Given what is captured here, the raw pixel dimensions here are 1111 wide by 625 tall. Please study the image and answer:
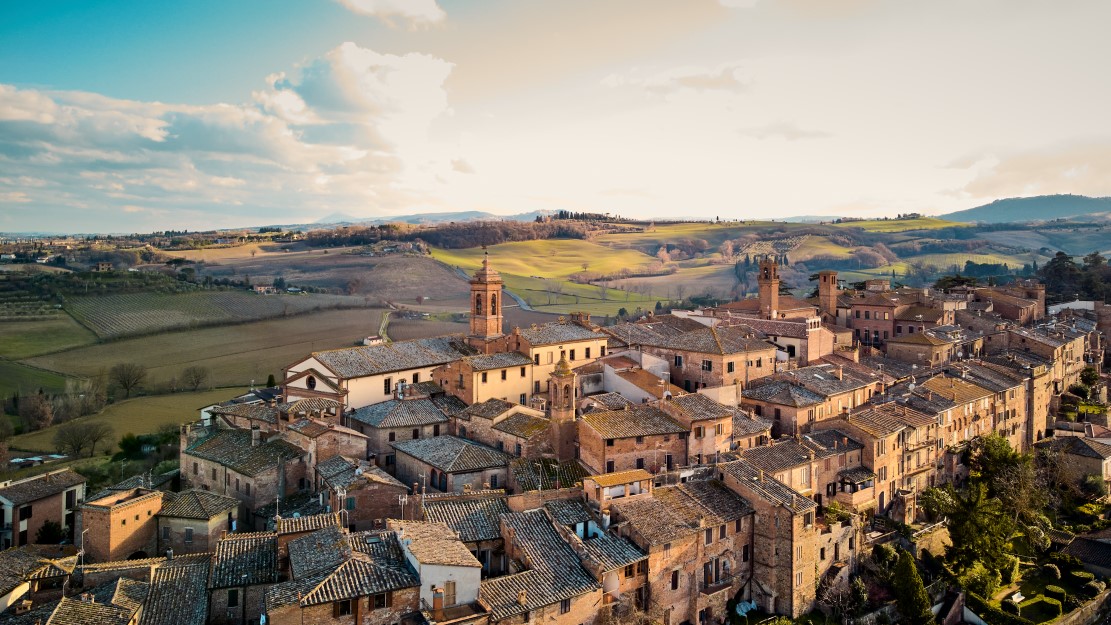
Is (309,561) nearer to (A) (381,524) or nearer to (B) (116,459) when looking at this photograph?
(A) (381,524)

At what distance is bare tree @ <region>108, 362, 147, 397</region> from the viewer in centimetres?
5484

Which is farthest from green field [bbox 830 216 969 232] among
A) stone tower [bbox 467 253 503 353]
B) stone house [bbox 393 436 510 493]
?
stone house [bbox 393 436 510 493]

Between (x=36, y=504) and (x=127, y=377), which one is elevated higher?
(x=127, y=377)

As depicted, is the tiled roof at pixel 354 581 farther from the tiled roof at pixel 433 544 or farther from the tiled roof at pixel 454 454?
the tiled roof at pixel 454 454

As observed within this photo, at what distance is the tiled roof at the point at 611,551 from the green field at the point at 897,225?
14030 cm

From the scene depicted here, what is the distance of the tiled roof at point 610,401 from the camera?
111ft

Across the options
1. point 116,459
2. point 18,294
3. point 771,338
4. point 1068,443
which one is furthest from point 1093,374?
point 18,294

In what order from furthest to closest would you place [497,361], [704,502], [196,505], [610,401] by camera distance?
1. [497,361]
2. [610,401]
3. [196,505]
4. [704,502]

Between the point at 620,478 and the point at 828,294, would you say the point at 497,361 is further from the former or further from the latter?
the point at 828,294

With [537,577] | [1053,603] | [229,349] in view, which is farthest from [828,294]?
[229,349]

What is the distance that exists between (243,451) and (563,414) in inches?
544

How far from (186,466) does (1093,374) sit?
55541mm

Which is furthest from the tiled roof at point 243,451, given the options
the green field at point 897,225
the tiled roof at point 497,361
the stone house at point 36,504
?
the green field at point 897,225

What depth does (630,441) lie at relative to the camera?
29531mm
